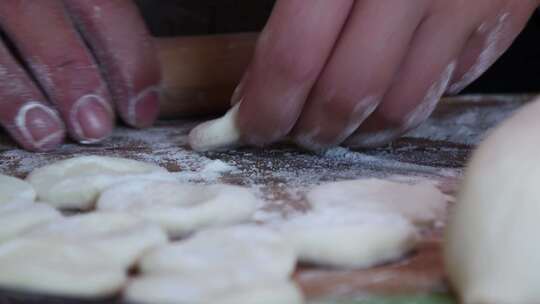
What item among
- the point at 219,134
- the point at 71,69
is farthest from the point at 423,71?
the point at 71,69

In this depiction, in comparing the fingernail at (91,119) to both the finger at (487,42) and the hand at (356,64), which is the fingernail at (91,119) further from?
the finger at (487,42)

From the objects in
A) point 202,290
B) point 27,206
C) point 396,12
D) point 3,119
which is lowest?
point 3,119

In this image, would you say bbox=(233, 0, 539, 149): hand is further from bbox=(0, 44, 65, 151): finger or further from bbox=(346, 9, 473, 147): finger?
bbox=(0, 44, 65, 151): finger

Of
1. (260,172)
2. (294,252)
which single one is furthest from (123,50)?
(294,252)

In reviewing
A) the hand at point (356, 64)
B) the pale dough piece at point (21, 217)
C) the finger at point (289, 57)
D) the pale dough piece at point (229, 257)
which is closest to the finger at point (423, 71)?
the hand at point (356, 64)

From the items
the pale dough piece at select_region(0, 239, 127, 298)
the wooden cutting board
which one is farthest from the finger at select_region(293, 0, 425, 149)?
the pale dough piece at select_region(0, 239, 127, 298)

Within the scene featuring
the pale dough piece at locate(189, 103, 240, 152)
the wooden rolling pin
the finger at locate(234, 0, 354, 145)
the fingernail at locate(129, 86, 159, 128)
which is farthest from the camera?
the wooden rolling pin

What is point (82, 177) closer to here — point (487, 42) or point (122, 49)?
point (122, 49)

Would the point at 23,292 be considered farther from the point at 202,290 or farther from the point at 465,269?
the point at 465,269
